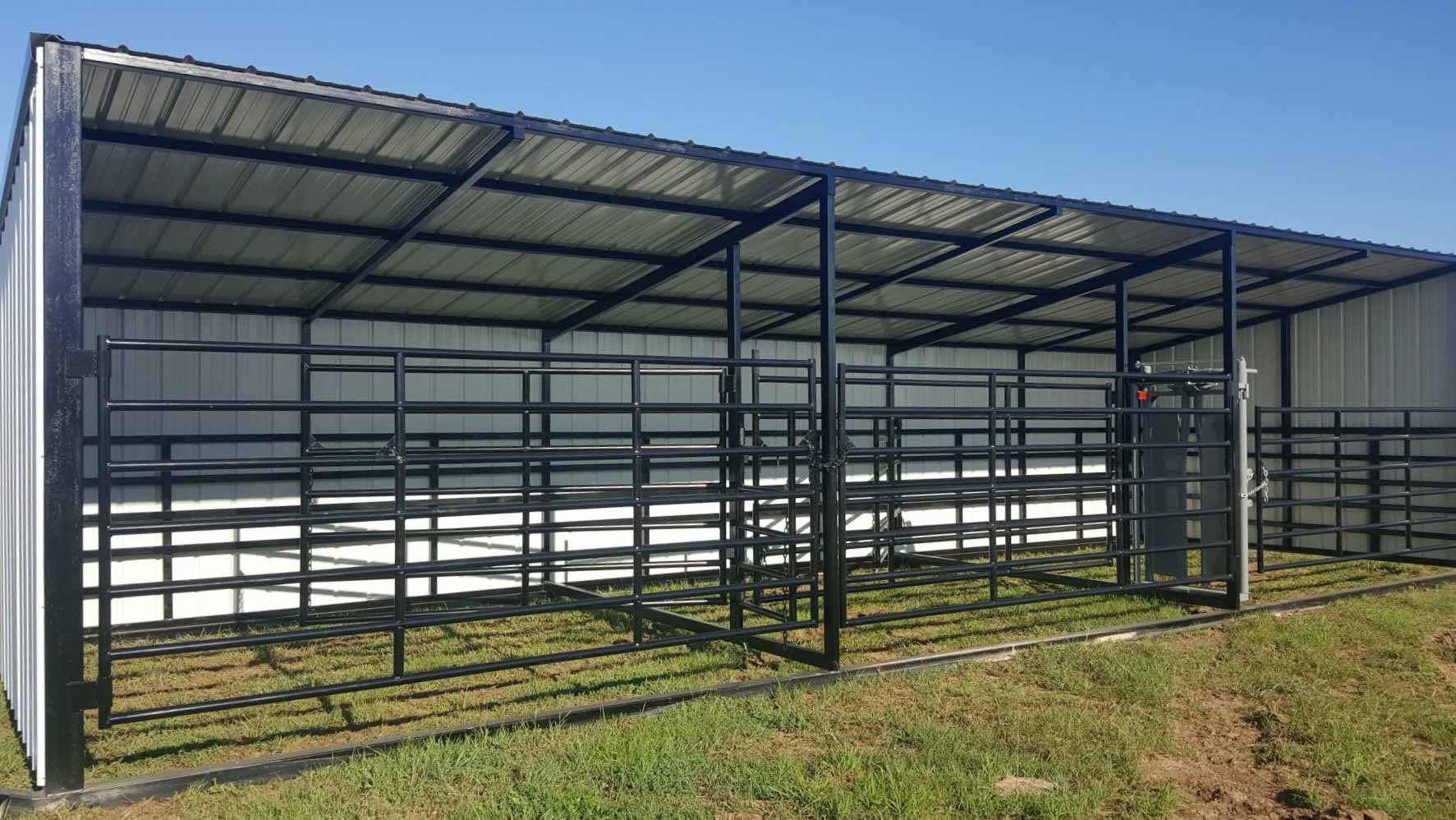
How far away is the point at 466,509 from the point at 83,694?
1.78 m

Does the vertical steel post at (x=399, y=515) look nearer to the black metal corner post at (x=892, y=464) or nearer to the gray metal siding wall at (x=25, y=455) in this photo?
the gray metal siding wall at (x=25, y=455)

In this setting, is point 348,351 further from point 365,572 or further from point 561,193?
point 561,193

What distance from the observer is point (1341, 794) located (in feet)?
14.2

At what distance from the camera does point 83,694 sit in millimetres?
4156

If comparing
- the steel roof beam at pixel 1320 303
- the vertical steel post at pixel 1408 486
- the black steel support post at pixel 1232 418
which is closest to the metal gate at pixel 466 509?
the black steel support post at pixel 1232 418

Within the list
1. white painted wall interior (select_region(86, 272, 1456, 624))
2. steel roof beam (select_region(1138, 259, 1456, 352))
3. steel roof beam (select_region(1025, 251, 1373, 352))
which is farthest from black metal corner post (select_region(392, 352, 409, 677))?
steel roof beam (select_region(1138, 259, 1456, 352))

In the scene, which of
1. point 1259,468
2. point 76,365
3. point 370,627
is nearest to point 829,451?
point 370,627

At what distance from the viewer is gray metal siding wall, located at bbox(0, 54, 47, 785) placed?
13.7 feet

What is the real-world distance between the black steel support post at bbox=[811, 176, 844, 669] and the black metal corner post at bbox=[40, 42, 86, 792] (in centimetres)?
378

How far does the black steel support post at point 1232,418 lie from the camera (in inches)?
318

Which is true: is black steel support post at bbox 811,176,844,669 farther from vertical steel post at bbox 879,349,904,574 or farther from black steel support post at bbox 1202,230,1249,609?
black steel support post at bbox 1202,230,1249,609

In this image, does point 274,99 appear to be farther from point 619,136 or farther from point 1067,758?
point 1067,758

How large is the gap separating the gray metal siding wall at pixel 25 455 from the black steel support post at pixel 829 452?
3.90 meters

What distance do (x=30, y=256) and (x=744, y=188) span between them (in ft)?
12.9
